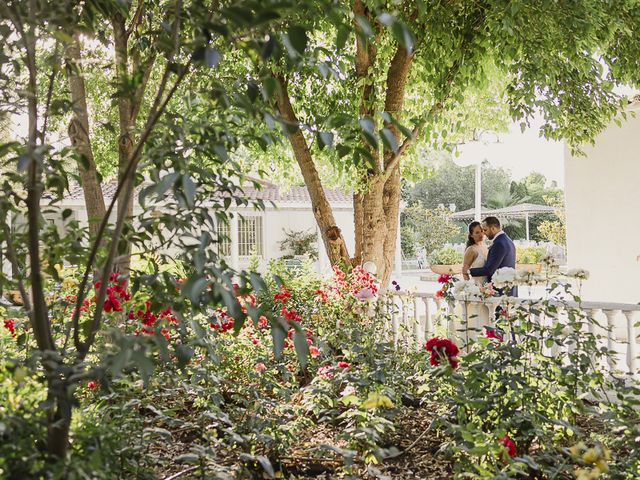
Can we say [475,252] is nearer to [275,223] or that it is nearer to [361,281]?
[361,281]

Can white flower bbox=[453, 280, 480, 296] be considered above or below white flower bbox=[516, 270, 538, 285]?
below

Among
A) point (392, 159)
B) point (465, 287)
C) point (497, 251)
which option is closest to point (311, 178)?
point (392, 159)

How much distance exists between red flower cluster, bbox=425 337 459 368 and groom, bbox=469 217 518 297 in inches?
143

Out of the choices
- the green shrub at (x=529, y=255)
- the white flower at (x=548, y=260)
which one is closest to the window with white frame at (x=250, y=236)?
the green shrub at (x=529, y=255)

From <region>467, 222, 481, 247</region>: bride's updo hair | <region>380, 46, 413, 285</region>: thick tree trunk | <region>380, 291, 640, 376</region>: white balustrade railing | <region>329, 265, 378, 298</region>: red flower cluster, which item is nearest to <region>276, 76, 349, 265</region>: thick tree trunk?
<region>380, 46, 413, 285</region>: thick tree trunk

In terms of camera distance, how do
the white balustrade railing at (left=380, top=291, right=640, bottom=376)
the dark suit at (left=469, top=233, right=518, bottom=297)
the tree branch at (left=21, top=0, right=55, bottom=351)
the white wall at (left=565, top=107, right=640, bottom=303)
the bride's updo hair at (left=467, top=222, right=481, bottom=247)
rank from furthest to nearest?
the white wall at (left=565, top=107, right=640, bottom=303), the bride's updo hair at (left=467, top=222, right=481, bottom=247), the dark suit at (left=469, top=233, right=518, bottom=297), the white balustrade railing at (left=380, top=291, right=640, bottom=376), the tree branch at (left=21, top=0, right=55, bottom=351)

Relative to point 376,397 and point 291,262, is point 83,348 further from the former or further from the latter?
point 291,262

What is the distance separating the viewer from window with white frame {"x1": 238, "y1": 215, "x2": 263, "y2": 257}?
22.5m

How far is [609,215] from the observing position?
880cm

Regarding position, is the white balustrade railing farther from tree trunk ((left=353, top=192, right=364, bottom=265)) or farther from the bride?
tree trunk ((left=353, top=192, right=364, bottom=265))

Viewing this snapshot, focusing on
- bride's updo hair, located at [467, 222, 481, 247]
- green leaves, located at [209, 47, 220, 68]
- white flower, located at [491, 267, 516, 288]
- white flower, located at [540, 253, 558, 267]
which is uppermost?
green leaves, located at [209, 47, 220, 68]

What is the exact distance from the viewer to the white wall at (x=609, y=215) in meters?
8.59

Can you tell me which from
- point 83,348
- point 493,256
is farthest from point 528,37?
point 83,348

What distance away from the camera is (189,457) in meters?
2.32
